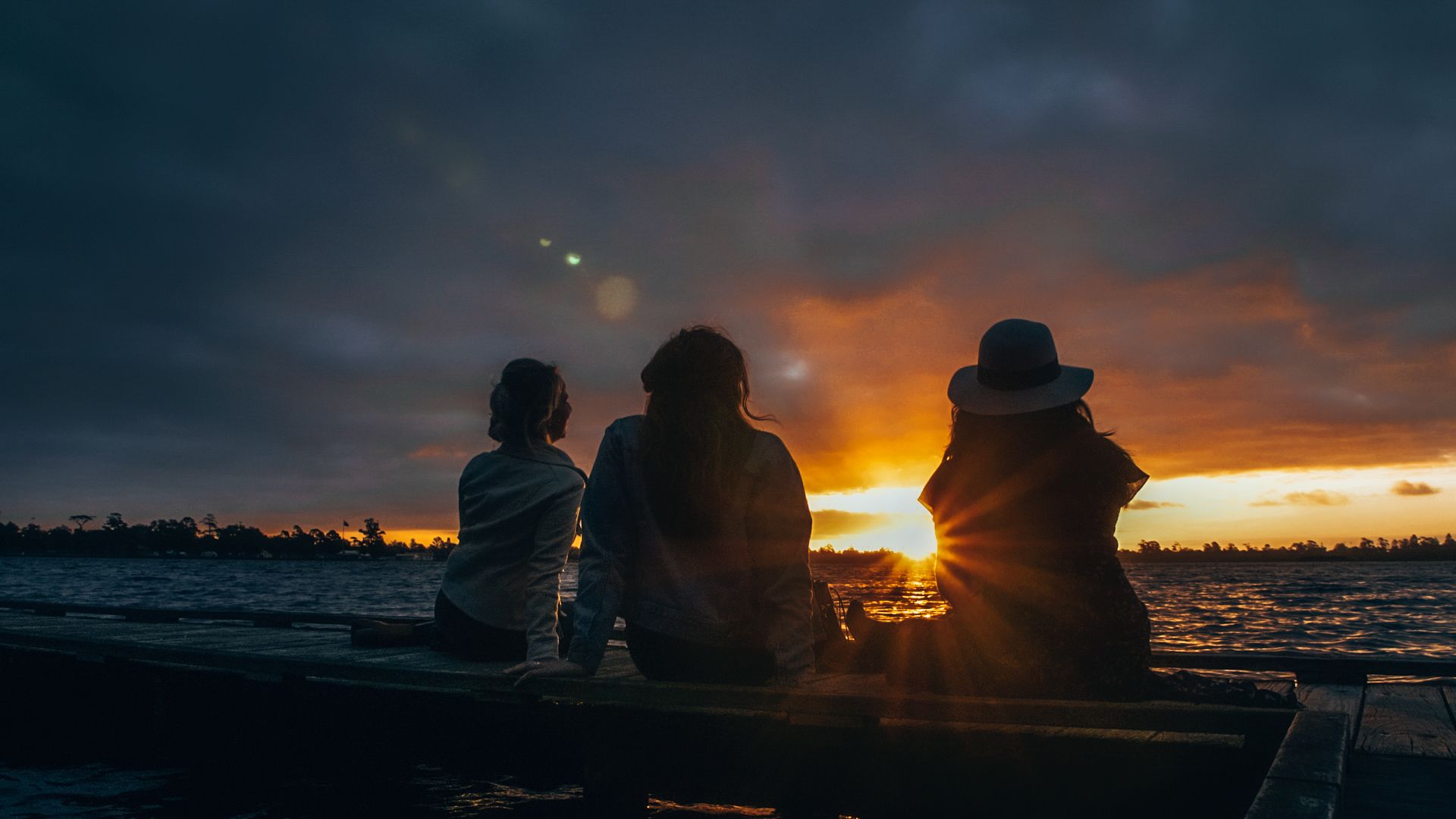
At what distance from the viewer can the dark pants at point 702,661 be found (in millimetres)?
4480

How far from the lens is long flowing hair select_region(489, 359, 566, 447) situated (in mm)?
5422

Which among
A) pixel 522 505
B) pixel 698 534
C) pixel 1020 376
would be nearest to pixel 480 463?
pixel 522 505

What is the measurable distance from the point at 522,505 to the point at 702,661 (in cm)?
176

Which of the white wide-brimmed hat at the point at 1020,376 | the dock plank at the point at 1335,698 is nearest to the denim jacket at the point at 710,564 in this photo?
the white wide-brimmed hat at the point at 1020,376

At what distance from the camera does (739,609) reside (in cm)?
442

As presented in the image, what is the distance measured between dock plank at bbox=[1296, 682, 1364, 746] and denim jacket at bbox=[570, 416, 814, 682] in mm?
2926

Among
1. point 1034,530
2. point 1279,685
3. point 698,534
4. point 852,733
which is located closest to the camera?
point 1034,530

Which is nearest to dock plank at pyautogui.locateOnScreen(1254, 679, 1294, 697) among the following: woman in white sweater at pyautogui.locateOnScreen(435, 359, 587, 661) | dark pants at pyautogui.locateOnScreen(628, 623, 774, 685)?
dark pants at pyautogui.locateOnScreen(628, 623, 774, 685)

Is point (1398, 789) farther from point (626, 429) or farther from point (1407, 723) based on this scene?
point (626, 429)

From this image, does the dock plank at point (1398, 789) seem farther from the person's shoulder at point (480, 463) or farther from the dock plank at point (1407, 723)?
the person's shoulder at point (480, 463)

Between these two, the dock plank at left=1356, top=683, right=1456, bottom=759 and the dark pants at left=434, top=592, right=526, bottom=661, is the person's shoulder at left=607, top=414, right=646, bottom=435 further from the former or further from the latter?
the dock plank at left=1356, top=683, right=1456, bottom=759

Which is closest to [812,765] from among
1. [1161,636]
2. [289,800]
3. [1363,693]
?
[1363,693]

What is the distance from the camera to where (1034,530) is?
3787 mm

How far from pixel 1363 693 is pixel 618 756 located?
4.96m
